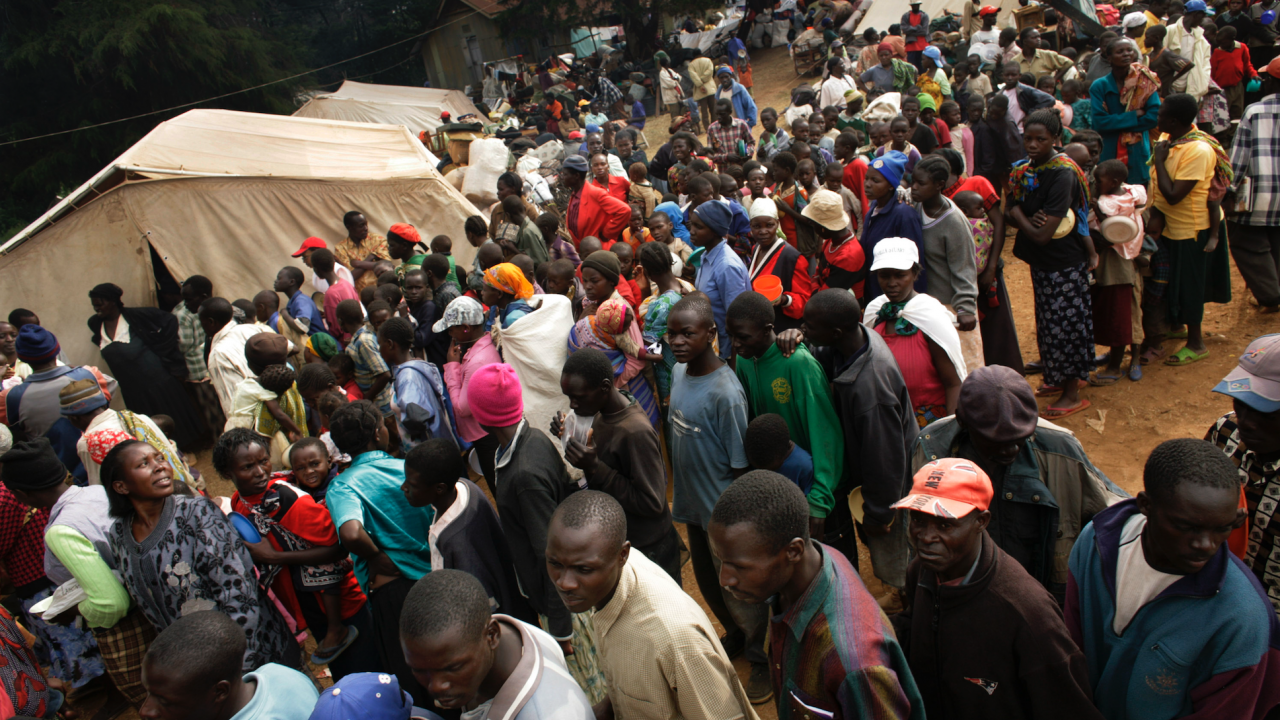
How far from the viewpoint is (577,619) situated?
8.61ft

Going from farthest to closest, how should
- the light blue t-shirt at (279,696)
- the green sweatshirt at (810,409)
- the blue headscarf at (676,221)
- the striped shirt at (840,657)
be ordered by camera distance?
1. the blue headscarf at (676,221)
2. the green sweatshirt at (810,409)
3. the light blue t-shirt at (279,696)
4. the striped shirt at (840,657)

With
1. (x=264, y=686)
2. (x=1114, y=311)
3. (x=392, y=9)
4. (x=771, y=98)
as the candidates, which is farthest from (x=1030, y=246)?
(x=392, y=9)

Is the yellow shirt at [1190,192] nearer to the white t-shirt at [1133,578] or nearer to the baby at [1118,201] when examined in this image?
the baby at [1118,201]

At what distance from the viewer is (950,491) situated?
2057mm

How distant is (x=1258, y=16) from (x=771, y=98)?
12.0 meters

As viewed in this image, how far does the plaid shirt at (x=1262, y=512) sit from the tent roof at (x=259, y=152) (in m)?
9.76

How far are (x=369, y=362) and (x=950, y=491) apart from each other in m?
4.31

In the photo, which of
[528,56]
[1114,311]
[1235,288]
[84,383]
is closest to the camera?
[84,383]

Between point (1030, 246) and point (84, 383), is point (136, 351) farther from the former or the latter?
point (1030, 246)

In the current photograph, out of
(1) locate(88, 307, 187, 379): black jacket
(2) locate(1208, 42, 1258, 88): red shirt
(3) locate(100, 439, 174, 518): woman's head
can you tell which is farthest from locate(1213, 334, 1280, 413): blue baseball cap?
(2) locate(1208, 42, 1258, 88): red shirt

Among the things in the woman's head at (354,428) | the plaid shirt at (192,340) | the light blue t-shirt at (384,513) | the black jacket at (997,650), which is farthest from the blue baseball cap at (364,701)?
the plaid shirt at (192,340)

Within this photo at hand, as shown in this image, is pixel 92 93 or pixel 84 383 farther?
pixel 92 93

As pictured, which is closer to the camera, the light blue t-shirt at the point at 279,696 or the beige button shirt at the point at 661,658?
the beige button shirt at the point at 661,658

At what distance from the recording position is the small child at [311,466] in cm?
362
